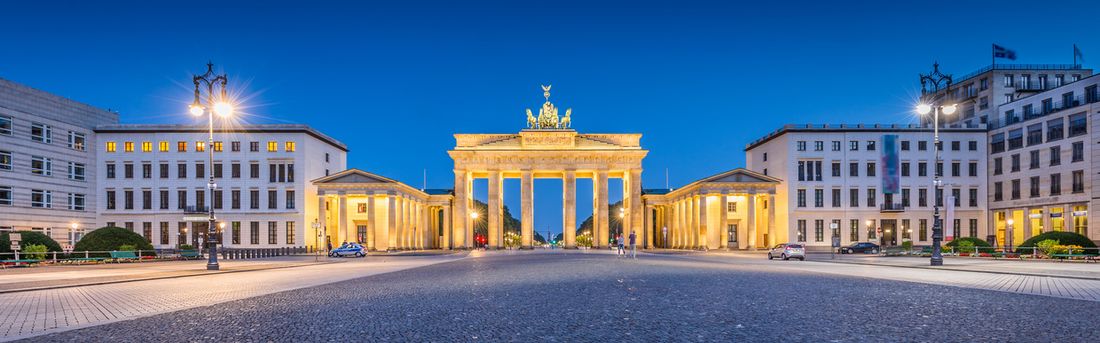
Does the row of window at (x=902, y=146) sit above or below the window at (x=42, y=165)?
above

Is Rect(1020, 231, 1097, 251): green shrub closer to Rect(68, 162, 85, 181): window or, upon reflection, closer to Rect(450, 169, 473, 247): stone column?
Rect(450, 169, 473, 247): stone column

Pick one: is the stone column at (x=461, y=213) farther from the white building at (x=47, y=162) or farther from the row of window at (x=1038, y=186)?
the row of window at (x=1038, y=186)

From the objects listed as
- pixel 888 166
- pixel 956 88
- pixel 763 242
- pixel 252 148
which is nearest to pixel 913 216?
pixel 888 166

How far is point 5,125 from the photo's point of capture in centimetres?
6244

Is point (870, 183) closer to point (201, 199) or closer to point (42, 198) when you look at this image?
→ point (201, 199)

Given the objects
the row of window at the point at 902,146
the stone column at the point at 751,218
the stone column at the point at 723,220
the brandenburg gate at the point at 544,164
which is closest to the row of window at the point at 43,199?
the brandenburg gate at the point at 544,164

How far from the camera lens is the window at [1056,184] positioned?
71.2 meters

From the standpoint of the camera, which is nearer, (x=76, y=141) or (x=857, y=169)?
(x=76, y=141)

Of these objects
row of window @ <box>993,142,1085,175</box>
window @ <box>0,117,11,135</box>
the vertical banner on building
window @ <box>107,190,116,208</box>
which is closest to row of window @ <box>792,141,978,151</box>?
row of window @ <box>993,142,1085,175</box>

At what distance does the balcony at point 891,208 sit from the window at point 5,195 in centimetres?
8783

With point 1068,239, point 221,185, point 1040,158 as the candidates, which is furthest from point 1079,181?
point 221,185

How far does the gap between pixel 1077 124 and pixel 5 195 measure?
320 feet

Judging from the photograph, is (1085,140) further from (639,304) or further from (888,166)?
(639,304)

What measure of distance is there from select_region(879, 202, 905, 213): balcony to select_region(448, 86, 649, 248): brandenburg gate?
27.9 m
